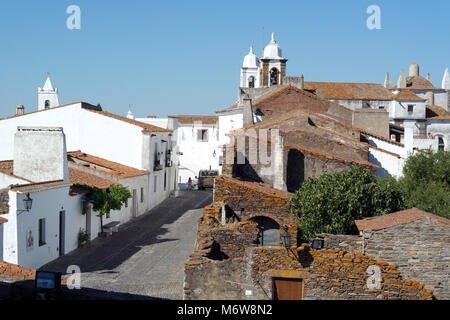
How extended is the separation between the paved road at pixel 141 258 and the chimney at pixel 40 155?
346cm

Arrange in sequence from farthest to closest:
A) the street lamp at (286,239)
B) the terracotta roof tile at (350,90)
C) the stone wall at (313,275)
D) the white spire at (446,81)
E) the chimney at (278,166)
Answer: the white spire at (446,81) < the terracotta roof tile at (350,90) < the chimney at (278,166) < the street lamp at (286,239) < the stone wall at (313,275)

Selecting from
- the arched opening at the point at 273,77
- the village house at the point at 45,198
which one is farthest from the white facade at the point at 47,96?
the village house at the point at 45,198

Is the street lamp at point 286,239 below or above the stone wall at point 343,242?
above

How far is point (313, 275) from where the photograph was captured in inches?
591

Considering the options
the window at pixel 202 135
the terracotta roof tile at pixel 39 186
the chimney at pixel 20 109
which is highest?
the chimney at pixel 20 109

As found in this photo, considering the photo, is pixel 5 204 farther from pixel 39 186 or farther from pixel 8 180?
pixel 8 180

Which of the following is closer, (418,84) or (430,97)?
(430,97)

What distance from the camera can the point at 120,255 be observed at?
23016mm

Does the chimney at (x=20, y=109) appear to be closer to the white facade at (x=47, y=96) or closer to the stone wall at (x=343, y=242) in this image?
the white facade at (x=47, y=96)

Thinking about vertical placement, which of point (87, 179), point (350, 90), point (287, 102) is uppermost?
point (350, 90)

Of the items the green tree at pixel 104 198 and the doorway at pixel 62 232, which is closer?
the doorway at pixel 62 232

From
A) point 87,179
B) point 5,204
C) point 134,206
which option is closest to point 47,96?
point 134,206

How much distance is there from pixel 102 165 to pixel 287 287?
19.7m

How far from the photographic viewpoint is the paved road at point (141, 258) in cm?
1800
